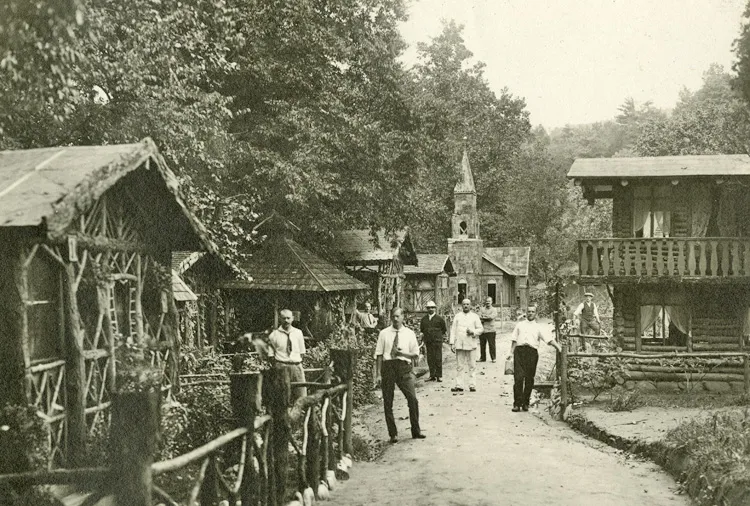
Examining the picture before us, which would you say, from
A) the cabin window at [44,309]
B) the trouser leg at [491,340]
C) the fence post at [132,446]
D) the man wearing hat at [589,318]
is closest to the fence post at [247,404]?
the fence post at [132,446]

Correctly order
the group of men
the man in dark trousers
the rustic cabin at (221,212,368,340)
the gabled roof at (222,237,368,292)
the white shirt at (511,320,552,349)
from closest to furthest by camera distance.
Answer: the group of men < the white shirt at (511,320,552,349) < the man in dark trousers < the gabled roof at (222,237,368,292) < the rustic cabin at (221,212,368,340)

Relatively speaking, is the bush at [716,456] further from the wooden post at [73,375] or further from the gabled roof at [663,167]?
the gabled roof at [663,167]

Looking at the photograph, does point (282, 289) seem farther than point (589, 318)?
Yes

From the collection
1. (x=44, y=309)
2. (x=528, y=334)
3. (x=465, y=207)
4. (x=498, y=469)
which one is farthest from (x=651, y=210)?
(x=465, y=207)

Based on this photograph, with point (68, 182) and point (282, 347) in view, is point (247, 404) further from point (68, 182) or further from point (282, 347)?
point (282, 347)

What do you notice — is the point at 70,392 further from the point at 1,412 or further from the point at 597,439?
the point at 597,439

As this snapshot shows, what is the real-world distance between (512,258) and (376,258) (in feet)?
101

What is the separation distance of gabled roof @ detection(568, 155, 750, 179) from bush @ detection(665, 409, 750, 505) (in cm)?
975

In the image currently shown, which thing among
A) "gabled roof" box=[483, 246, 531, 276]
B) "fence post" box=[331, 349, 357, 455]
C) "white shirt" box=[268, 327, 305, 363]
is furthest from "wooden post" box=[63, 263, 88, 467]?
"gabled roof" box=[483, 246, 531, 276]

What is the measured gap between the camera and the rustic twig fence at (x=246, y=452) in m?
4.68

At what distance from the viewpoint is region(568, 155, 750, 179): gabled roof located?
20.3 meters

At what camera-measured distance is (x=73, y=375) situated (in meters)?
10.3

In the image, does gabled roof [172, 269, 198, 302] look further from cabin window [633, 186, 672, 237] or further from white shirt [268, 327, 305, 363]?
cabin window [633, 186, 672, 237]

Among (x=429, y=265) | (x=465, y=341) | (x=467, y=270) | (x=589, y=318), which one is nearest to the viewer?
(x=465, y=341)
